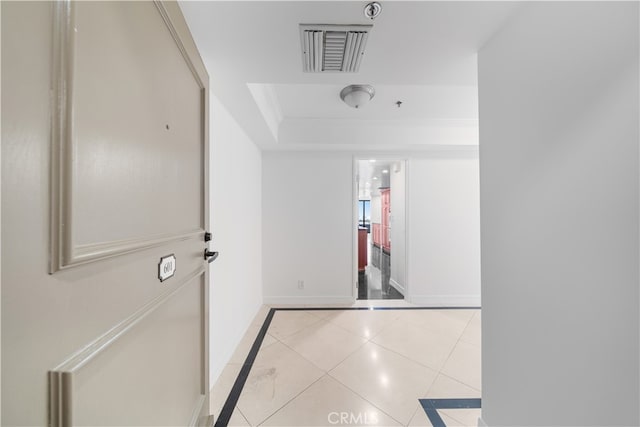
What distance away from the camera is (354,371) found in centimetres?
185

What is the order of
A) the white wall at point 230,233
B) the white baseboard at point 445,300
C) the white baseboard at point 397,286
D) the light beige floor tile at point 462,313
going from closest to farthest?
the white wall at point 230,233
the light beige floor tile at point 462,313
the white baseboard at point 445,300
the white baseboard at point 397,286

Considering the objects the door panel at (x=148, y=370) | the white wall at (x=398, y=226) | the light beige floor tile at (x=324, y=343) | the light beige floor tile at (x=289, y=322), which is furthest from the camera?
the white wall at (x=398, y=226)

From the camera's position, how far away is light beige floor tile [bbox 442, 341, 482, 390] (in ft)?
5.80

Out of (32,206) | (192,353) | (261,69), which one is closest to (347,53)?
(261,69)

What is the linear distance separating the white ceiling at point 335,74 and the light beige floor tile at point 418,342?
219 centimetres

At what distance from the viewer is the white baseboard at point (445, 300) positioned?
3.15 meters

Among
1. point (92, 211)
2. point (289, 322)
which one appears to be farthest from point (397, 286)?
point (92, 211)

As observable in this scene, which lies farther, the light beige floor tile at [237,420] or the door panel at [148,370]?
the light beige floor tile at [237,420]

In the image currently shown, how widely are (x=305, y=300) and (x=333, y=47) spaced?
2909 mm

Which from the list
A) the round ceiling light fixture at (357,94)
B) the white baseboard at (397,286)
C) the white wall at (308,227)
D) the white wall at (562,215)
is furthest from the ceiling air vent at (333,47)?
the white baseboard at (397,286)

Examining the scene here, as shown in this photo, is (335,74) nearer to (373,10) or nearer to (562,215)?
(373,10)

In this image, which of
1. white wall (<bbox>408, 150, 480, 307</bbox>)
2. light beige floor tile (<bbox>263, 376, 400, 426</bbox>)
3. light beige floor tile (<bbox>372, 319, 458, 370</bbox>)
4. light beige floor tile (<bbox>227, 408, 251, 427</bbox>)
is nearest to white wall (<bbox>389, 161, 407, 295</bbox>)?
white wall (<bbox>408, 150, 480, 307</bbox>)

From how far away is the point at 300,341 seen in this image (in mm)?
2275

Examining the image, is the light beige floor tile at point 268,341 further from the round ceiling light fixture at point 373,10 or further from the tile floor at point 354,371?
the round ceiling light fixture at point 373,10
